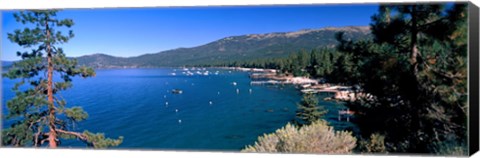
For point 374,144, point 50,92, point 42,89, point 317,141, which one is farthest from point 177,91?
point 374,144

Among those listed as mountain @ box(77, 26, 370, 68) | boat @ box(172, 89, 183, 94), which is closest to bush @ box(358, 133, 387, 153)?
mountain @ box(77, 26, 370, 68)

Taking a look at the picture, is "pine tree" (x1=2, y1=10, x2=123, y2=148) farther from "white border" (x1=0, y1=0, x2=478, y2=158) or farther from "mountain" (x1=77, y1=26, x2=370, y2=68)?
"mountain" (x1=77, y1=26, x2=370, y2=68)

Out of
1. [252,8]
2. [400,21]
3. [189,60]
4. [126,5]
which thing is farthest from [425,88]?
[126,5]

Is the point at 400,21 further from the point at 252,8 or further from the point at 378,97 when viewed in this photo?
the point at 252,8

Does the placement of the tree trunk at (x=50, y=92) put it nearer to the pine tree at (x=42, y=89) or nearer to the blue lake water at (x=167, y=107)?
the pine tree at (x=42, y=89)

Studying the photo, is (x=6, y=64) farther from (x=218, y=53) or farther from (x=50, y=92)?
(x=218, y=53)

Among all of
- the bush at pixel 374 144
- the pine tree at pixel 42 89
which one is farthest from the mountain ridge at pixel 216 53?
the bush at pixel 374 144
